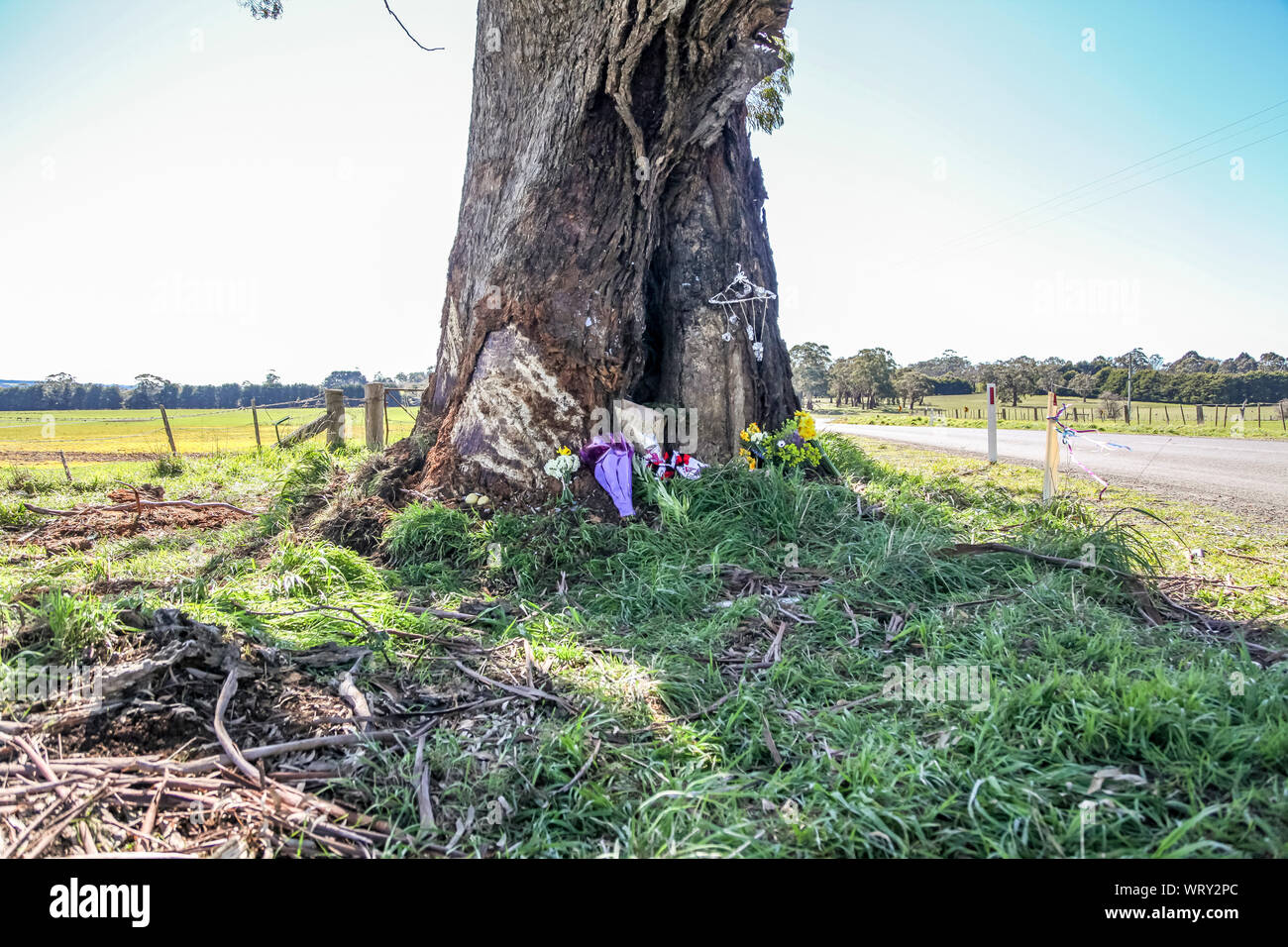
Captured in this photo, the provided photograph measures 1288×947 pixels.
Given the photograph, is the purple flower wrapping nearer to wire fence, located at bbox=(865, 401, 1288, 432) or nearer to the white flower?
the white flower

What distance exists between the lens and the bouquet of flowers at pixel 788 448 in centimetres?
570

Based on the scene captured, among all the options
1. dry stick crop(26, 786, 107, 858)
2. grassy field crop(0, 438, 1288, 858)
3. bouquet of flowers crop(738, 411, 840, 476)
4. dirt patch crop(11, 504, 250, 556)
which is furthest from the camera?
bouquet of flowers crop(738, 411, 840, 476)

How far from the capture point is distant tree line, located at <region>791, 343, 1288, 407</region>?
152 feet

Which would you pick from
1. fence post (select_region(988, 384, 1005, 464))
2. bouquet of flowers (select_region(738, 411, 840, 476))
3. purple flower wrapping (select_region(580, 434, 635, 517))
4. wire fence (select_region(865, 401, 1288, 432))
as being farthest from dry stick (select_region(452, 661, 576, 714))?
wire fence (select_region(865, 401, 1288, 432))

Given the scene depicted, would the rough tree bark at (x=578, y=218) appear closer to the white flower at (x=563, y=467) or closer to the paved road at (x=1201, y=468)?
the white flower at (x=563, y=467)

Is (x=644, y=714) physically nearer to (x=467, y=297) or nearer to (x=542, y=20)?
(x=467, y=297)

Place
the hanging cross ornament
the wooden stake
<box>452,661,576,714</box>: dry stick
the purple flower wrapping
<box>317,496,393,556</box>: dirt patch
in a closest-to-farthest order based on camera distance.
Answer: <box>452,661,576,714</box>: dry stick → <box>317,496,393,556</box>: dirt patch → the purple flower wrapping → the wooden stake → the hanging cross ornament

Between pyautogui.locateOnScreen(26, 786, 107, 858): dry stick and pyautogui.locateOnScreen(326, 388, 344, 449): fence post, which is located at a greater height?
pyautogui.locateOnScreen(326, 388, 344, 449): fence post

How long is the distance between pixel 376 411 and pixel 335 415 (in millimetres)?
735

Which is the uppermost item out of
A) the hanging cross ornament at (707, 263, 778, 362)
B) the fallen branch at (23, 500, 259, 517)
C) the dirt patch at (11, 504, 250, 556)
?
the hanging cross ornament at (707, 263, 778, 362)

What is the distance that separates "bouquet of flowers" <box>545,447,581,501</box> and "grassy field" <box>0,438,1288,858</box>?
0.98ft

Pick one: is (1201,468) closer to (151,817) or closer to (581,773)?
(581,773)

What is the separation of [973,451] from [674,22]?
36.1 ft

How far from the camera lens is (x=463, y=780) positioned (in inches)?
81.4
